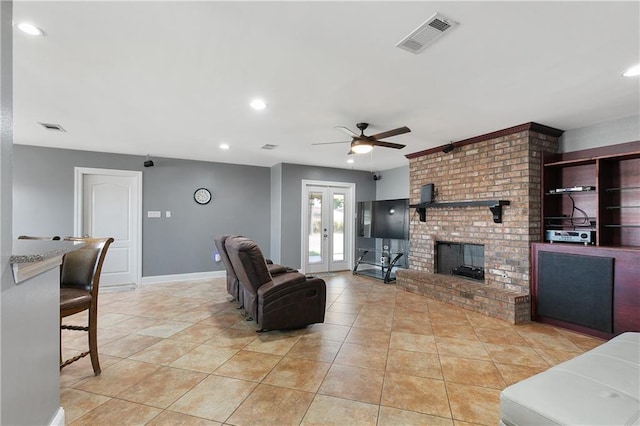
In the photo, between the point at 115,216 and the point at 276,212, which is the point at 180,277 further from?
the point at 276,212

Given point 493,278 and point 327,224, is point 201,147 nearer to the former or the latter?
point 327,224

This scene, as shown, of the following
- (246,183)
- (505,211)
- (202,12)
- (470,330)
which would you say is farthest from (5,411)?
(246,183)

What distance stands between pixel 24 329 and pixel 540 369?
341 cm

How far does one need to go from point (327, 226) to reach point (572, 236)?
4376mm

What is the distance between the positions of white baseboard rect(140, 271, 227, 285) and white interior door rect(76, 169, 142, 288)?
7.6 inches

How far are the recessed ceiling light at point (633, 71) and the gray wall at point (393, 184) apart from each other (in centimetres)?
404

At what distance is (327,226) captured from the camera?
22.4 feet

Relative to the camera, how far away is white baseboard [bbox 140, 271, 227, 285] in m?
5.55

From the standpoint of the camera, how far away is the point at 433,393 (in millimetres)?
2100

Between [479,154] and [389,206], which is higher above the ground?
[479,154]

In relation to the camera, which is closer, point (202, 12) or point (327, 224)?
point (202, 12)

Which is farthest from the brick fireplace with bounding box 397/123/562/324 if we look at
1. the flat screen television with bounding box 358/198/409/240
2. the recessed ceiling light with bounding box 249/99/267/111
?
the recessed ceiling light with bounding box 249/99/267/111

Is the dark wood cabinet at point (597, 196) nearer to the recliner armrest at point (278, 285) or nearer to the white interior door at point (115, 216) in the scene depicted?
the recliner armrest at point (278, 285)

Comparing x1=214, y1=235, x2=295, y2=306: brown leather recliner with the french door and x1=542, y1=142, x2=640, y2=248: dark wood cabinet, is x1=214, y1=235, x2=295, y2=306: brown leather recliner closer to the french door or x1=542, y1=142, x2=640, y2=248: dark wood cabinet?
the french door
